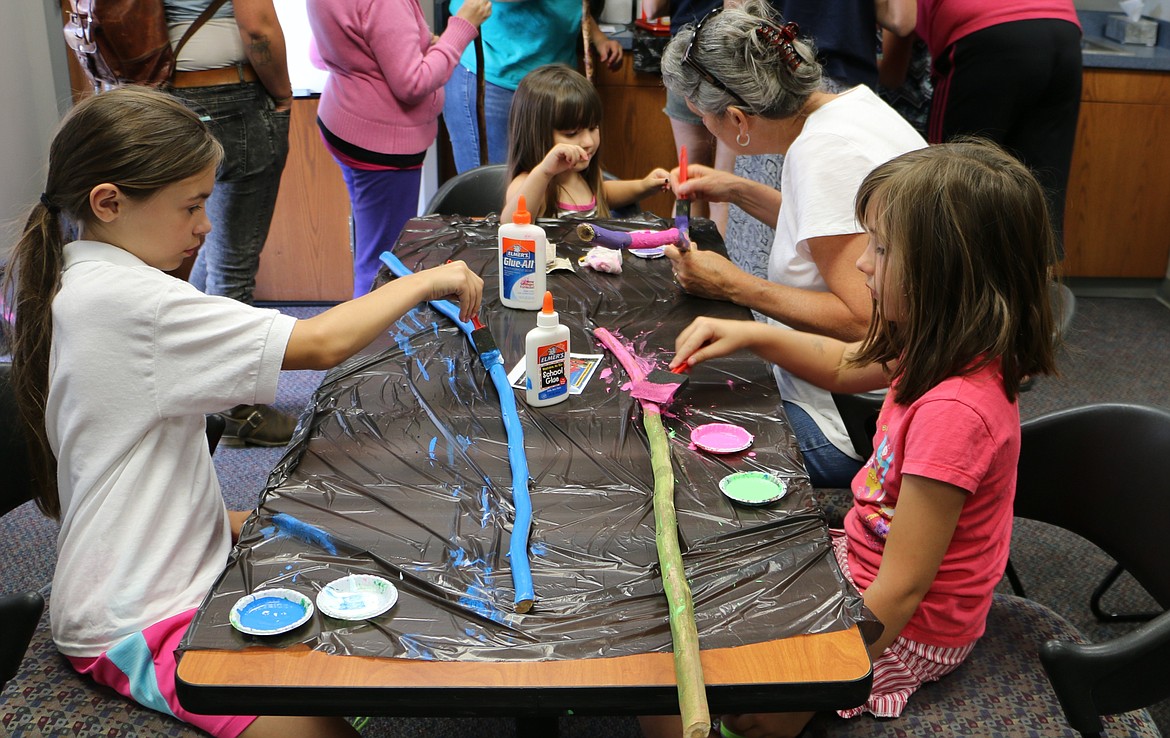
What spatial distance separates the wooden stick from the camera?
864 mm

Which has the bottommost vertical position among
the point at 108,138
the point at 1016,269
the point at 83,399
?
the point at 83,399

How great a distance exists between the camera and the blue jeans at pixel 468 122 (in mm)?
3441

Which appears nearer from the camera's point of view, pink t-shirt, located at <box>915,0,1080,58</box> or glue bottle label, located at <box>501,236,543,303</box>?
glue bottle label, located at <box>501,236,543,303</box>

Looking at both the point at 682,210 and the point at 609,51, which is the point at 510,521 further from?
the point at 609,51

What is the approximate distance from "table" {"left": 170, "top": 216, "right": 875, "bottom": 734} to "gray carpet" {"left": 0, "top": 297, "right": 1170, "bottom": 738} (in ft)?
1.97

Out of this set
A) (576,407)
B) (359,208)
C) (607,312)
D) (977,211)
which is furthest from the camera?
(359,208)

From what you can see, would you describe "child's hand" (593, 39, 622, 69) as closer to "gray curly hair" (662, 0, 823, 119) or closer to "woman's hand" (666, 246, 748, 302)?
"gray curly hair" (662, 0, 823, 119)

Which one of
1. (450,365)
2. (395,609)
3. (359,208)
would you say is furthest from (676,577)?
(359,208)

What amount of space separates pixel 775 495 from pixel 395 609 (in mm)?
474

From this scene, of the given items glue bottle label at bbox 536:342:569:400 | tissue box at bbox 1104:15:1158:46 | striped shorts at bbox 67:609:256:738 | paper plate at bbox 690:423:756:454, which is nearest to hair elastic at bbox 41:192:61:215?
striped shorts at bbox 67:609:256:738

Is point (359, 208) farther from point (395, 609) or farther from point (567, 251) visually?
point (395, 609)

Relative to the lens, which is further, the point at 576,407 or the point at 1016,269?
the point at 576,407

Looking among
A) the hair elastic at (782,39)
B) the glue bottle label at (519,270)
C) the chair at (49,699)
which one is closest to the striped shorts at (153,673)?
the chair at (49,699)

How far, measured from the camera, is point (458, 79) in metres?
3.54
